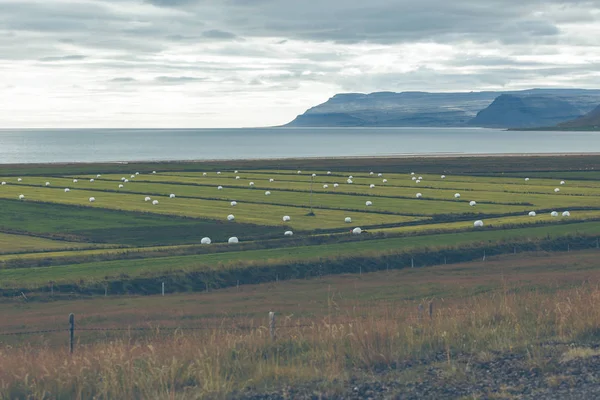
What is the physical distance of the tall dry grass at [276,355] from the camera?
13055 mm

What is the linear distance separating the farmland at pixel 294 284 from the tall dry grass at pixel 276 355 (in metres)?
0.04

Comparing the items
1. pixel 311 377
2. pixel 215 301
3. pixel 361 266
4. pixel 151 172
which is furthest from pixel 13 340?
pixel 151 172

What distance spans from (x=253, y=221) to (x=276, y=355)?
45.6 metres

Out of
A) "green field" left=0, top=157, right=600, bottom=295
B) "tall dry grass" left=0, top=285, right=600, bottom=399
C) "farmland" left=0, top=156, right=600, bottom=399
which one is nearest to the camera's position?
"tall dry grass" left=0, top=285, right=600, bottom=399

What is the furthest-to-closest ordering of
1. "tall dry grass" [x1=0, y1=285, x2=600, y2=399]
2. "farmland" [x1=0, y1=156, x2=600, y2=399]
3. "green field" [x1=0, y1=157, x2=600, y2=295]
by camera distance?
1. "green field" [x1=0, y1=157, x2=600, y2=295]
2. "farmland" [x1=0, y1=156, x2=600, y2=399]
3. "tall dry grass" [x1=0, y1=285, x2=600, y2=399]

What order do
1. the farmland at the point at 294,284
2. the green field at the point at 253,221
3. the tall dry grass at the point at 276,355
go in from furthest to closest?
the green field at the point at 253,221 → the farmland at the point at 294,284 → the tall dry grass at the point at 276,355

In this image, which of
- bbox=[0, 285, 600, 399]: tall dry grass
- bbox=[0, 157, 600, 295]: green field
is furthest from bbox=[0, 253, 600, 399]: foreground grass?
bbox=[0, 157, 600, 295]: green field

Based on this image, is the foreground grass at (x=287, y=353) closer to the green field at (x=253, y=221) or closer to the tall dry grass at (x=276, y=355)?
the tall dry grass at (x=276, y=355)

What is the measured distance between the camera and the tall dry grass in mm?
13055

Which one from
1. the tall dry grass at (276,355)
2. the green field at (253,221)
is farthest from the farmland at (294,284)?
the green field at (253,221)

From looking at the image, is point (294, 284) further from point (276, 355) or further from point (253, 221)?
point (253, 221)

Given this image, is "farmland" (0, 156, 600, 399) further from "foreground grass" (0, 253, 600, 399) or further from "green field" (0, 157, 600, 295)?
"green field" (0, 157, 600, 295)

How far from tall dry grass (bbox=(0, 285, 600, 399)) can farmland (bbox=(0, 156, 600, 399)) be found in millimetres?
42

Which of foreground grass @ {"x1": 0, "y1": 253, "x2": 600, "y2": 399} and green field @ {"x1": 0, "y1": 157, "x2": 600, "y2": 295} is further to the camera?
green field @ {"x1": 0, "y1": 157, "x2": 600, "y2": 295}
